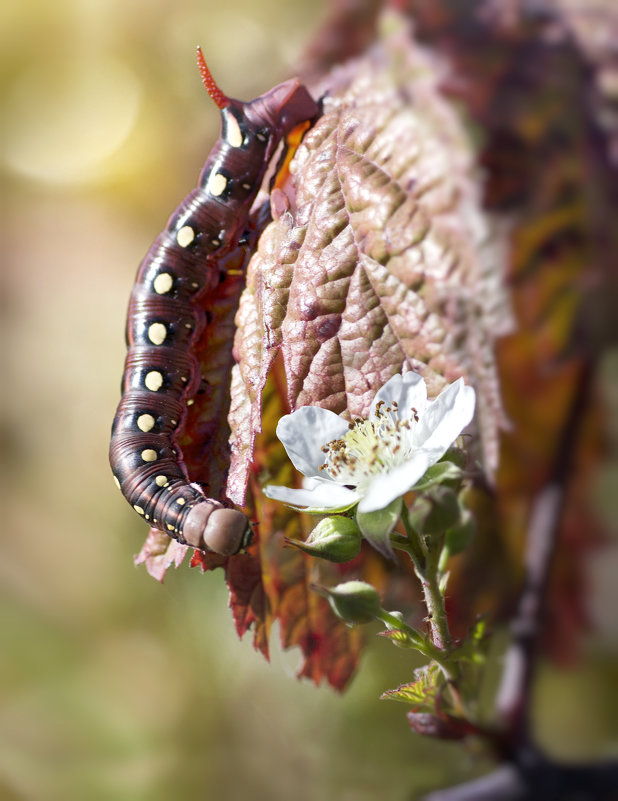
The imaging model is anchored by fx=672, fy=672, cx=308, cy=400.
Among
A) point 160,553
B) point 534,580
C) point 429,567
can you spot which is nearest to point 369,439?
point 429,567

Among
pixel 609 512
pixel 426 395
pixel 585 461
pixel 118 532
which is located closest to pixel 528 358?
pixel 585 461

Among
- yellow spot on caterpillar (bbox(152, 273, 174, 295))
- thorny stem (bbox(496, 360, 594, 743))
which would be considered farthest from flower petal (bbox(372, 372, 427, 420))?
thorny stem (bbox(496, 360, 594, 743))

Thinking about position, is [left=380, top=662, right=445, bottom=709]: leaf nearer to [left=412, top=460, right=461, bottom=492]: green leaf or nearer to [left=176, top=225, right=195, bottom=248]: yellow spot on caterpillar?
[left=412, top=460, right=461, bottom=492]: green leaf

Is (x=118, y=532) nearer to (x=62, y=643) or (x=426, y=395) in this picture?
(x=62, y=643)

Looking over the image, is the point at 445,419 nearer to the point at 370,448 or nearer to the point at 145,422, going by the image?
the point at 370,448

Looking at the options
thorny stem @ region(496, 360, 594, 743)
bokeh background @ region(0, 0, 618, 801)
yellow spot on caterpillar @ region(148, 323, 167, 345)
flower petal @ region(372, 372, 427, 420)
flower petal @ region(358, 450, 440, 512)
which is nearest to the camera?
flower petal @ region(358, 450, 440, 512)

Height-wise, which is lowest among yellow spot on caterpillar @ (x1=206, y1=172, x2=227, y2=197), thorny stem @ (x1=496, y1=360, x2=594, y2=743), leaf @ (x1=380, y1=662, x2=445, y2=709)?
thorny stem @ (x1=496, y1=360, x2=594, y2=743)

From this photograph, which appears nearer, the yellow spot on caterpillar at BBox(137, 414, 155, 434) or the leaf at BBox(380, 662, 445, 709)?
the leaf at BBox(380, 662, 445, 709)
